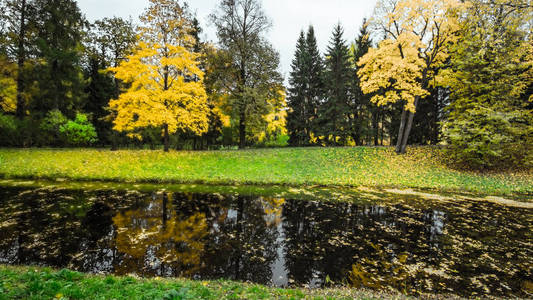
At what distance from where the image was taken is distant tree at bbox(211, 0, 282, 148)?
72.2 ft

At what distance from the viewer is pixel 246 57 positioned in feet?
72.8

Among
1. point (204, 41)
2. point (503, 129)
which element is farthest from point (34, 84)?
point (503, 129)

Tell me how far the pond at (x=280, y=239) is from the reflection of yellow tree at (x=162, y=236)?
0.10 feet

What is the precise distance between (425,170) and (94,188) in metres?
20.2

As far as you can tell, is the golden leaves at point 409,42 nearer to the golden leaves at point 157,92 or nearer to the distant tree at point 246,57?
the distant tree at point 246,57

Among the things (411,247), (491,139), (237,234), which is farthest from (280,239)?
(491,139)

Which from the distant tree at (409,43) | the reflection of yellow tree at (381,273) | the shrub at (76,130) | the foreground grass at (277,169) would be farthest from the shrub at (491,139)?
the shrub at (76,130)

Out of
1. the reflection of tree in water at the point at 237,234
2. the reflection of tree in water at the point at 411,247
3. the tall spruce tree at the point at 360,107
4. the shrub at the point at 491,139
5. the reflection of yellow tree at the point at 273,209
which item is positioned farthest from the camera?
the tall spruce tree at the point at 360,107

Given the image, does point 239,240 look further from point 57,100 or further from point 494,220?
point 57,100

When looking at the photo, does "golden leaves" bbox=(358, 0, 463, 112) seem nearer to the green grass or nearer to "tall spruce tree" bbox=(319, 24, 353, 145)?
"tall spruce tree" bbox=(319, 24, 353, 145)

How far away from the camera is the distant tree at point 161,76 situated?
16844 mm

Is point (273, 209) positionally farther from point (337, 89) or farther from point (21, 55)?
point (21, 55)

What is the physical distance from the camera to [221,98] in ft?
76.4

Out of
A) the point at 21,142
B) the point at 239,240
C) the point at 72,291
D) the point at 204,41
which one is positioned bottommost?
the point at 239,240
